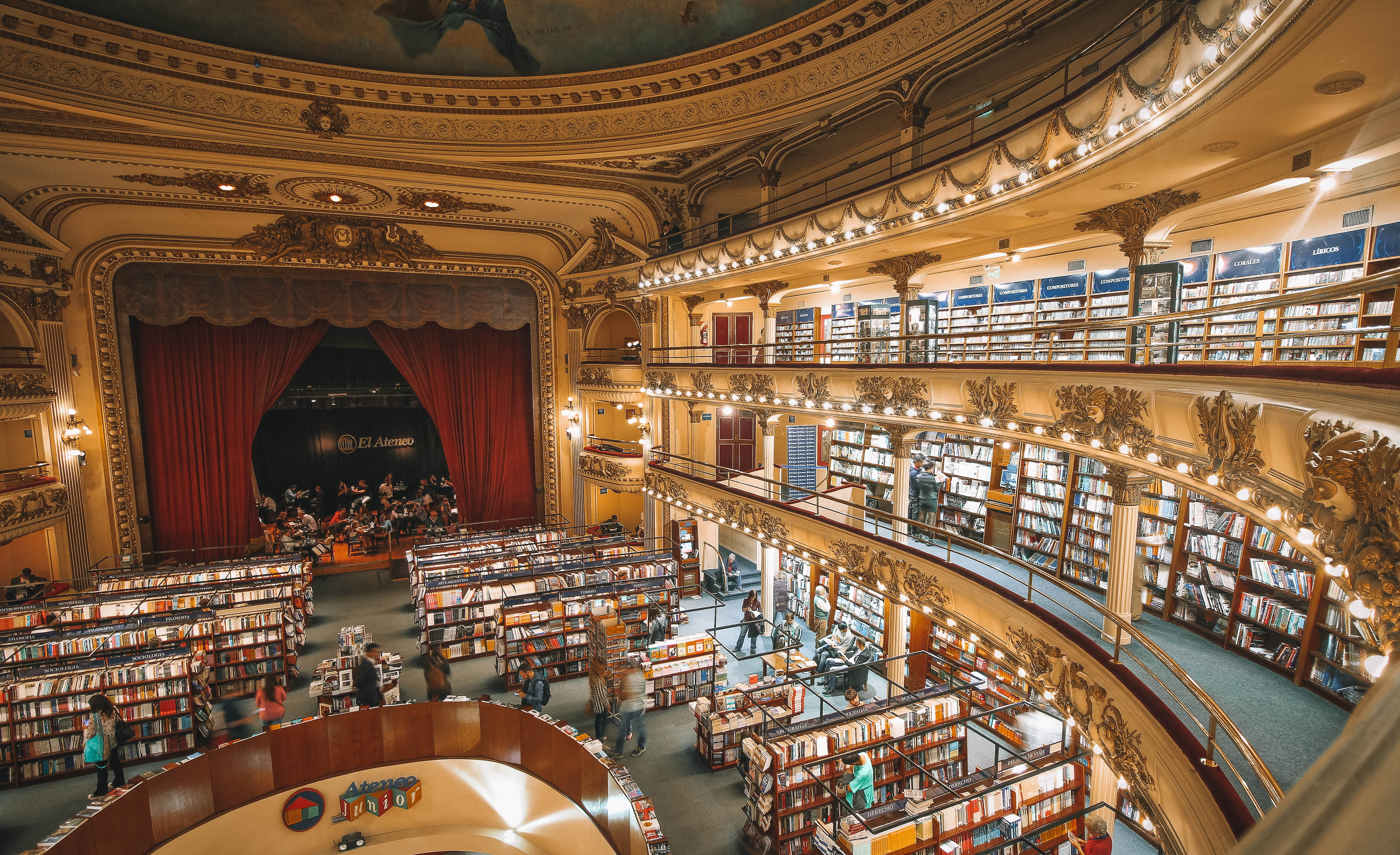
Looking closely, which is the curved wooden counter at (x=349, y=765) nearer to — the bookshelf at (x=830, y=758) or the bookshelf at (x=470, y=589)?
the bookshelf at (x=830, y=758)

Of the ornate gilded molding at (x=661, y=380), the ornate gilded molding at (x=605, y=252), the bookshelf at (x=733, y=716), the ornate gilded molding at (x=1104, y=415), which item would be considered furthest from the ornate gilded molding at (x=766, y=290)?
the bookshelf at (x=733, y=716)

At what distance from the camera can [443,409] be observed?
16781 mm

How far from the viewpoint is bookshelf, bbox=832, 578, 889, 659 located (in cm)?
1099

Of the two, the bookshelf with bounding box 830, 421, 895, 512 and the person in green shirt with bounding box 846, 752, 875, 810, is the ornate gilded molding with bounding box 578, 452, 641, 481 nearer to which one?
the bookshelf with bounding box 830, 421, 895, 512

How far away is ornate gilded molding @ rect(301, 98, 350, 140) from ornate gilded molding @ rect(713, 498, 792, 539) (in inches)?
369

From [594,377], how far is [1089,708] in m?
12.5

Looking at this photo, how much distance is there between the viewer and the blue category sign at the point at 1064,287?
31.3ft

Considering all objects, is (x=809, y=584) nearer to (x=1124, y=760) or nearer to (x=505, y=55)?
(x=1124, y=760)

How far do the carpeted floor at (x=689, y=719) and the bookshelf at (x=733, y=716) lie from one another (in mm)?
209

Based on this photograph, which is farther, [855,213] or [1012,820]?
[855,213]

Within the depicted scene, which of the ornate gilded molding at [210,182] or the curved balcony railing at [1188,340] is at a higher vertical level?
the ornate gilded molding at [210,182]

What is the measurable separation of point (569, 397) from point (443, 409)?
3193 millimetres

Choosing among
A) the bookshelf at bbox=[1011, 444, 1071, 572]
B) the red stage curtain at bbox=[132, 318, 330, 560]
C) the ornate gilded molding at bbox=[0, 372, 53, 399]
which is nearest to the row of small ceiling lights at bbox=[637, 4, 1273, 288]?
the bookshelf at bbox=[1011, 444, 1071, 572]

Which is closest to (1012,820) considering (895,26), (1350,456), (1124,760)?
(1124,760)
